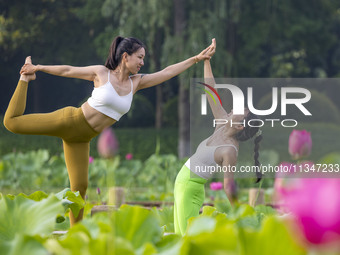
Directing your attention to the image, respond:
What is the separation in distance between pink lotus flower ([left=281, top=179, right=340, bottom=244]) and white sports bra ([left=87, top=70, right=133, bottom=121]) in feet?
10.3

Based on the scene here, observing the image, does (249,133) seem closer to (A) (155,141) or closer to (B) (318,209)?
(B) (318,209)

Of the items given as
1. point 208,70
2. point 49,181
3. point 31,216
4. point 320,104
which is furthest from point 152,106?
point 31,216

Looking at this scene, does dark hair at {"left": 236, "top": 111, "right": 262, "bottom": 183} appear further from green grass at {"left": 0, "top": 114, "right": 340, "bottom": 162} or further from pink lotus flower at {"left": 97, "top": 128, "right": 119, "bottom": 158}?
green grass at {"left": 0, "top": 114, "right": 340, "bottom": 162}

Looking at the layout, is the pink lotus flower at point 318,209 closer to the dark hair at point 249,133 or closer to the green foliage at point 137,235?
the green foliage at point 137,235

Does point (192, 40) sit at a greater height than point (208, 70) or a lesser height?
greater

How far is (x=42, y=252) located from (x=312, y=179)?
611 mm

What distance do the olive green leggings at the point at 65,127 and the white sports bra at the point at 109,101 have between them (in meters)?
0.11

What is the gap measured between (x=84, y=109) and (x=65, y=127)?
0.50 ft

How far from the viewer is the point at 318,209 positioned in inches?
27.5

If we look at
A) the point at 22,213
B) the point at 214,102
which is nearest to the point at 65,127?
the point at 214,102

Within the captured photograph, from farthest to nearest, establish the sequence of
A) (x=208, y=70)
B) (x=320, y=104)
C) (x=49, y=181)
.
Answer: (x=320, y=104)
(x=49, y=181)
(x=208, y=70)

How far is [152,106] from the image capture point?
68.2ft

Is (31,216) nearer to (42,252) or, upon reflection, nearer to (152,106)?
(42,252)

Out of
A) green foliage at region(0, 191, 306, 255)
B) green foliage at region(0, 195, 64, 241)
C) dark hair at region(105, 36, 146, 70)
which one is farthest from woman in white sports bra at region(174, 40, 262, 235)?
green foliage at region(0, 195, 64, 241)
